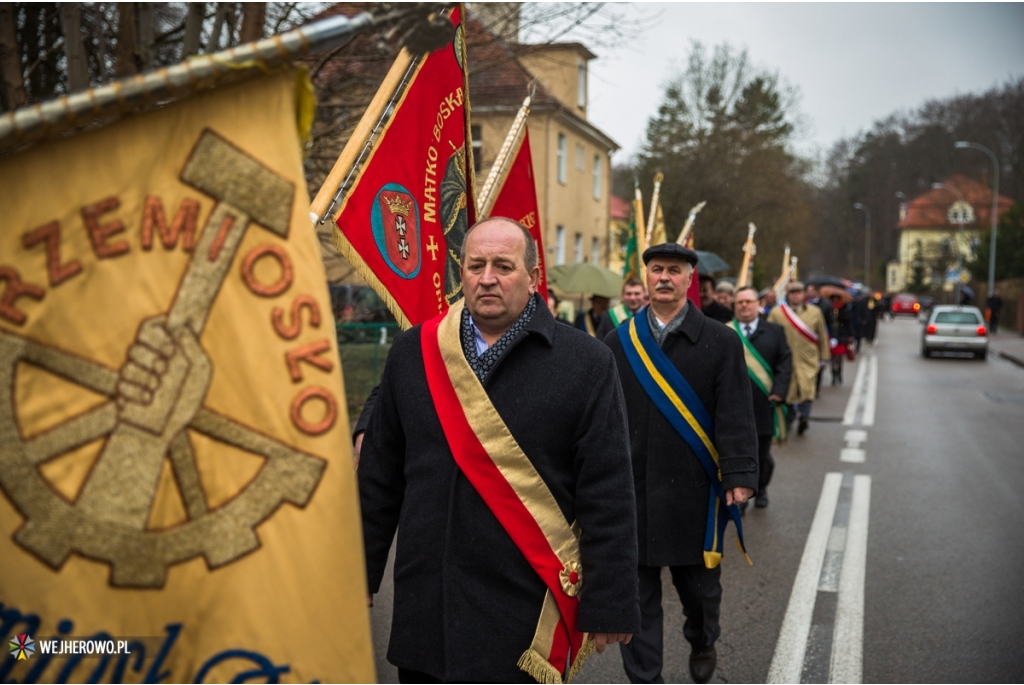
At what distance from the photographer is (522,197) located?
5.34 meters

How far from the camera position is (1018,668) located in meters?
4.79

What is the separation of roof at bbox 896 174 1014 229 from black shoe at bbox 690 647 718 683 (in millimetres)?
61331

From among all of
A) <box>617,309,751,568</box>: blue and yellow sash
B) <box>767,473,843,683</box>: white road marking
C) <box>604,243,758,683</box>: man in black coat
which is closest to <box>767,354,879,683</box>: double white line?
<box>767,473,843,683</box>: white road marking

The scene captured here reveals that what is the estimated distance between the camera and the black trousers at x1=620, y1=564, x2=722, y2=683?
4312 mm

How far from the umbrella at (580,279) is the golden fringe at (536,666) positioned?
11386 mm

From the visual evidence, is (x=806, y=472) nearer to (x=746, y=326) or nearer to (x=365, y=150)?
(x=746, y=326)

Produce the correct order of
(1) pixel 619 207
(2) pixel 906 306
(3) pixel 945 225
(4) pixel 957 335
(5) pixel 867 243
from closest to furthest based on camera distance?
(4) pixel 957 335 < (1) pixel 619 207 < (3) pixel 945 225 < (2) pixel 906 306 < (5) pixel 867 243

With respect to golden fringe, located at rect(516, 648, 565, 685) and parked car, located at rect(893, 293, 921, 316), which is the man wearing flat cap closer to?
Result: golden fringe, located at rect(516, 648, 565, 685)

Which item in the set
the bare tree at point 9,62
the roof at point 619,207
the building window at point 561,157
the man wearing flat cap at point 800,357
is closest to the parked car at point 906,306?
the roof at point 619,207

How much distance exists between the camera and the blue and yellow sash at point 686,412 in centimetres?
452

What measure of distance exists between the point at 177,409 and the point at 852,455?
1135 cm

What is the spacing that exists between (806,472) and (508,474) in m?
8.65

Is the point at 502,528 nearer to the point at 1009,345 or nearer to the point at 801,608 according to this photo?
the point at 801,608

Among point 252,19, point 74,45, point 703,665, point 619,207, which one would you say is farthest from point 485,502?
point 619,207
